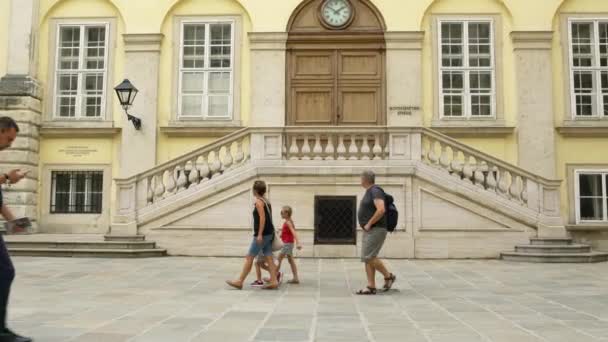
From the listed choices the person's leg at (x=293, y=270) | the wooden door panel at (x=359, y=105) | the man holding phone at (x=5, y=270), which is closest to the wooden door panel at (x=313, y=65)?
the wooden door panel at (x=359, y=105)

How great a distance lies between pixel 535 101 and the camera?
16.5 meters

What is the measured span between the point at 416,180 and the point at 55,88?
10.9 meters

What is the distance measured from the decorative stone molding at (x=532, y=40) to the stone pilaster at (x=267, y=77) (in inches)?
258

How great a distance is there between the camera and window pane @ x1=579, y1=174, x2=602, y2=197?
16.4 m

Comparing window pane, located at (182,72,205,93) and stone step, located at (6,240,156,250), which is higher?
window pane, located at (182,72,205,93)

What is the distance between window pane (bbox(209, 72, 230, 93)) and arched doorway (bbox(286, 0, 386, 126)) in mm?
1782

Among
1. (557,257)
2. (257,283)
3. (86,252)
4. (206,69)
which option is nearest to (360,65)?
(206,69)

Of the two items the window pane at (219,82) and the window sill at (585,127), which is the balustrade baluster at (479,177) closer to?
the window sill at (585,127)

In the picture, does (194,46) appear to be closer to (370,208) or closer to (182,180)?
(182,180)

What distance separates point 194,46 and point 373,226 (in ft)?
35.2

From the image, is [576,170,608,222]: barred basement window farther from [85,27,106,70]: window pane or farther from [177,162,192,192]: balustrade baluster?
[85,27,106,70]: window pane

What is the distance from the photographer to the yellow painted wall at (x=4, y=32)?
1720cm

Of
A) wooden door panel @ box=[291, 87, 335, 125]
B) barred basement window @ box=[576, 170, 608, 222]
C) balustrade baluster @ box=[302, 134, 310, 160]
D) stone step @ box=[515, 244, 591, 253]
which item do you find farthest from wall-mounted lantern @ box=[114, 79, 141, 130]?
barred basement window @ box=[576, 170, 608, 222]

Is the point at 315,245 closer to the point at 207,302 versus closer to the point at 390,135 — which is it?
the point at 390,135
